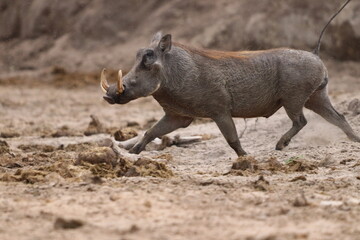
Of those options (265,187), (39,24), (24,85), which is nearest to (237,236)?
(265,187)

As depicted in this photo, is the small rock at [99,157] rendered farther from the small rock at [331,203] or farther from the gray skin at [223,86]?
the small rock at [331,203]

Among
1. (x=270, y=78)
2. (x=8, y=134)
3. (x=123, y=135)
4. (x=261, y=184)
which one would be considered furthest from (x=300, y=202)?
(x=8, y=134)

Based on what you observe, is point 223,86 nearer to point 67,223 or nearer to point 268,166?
point 268,166

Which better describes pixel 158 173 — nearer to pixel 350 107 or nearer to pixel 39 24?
pixel 350 107

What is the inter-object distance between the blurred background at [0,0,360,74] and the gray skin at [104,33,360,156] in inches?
264

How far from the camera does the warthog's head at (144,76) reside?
7363mm

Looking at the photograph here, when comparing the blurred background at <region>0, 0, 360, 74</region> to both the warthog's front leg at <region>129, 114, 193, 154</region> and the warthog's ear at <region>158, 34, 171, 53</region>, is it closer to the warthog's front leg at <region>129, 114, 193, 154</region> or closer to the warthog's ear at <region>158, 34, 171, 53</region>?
the warthog's front leg at <region>129, 114, 193, 154</region>

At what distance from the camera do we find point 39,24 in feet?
60.4

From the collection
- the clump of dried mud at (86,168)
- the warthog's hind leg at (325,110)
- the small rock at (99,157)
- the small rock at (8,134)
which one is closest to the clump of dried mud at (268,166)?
the clump of dried mud at (86,168)

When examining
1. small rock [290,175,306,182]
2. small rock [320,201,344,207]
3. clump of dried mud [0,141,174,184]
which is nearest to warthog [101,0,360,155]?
clump of dried mud [0,141,174,184]

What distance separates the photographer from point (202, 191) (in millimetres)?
5344

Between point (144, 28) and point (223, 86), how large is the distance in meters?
9.43

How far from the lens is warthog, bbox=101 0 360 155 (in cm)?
742

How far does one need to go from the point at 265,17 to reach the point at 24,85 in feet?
14.3
